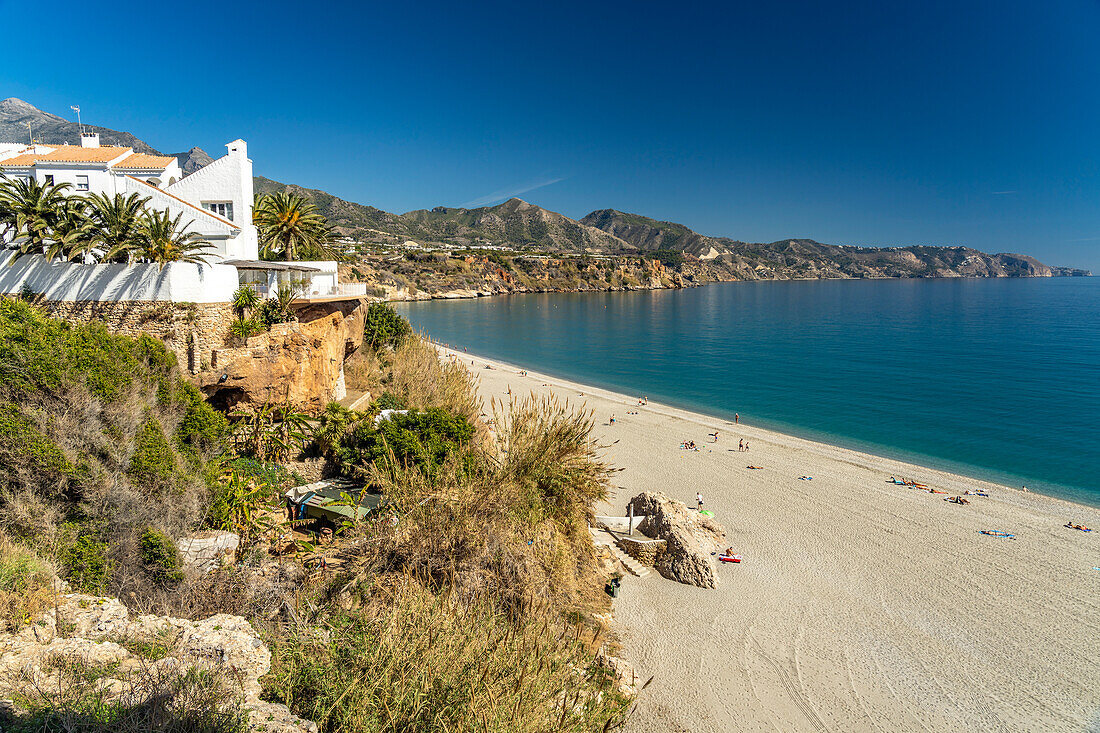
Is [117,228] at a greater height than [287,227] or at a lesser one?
lesser

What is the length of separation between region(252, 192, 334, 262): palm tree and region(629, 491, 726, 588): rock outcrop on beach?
1648 cm

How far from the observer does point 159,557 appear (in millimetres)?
7641

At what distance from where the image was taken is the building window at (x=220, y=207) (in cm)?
1750

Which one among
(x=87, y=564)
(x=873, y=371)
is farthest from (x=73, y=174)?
(x=873, y=371)

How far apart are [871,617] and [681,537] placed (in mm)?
4658

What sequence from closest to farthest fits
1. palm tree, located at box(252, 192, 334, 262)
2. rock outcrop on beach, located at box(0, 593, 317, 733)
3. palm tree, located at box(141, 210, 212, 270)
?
rock outcrop on beach, located at box(0, 593, 317, 733) → palm tree, located at box(141, 210, 212, 270) → palm tree, located at box(252, 192, 334, 262)

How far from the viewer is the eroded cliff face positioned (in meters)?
12.3

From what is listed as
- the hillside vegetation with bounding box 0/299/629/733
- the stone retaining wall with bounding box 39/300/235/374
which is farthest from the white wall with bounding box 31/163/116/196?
the hillside vegetation with bounding box 0/299/629/733

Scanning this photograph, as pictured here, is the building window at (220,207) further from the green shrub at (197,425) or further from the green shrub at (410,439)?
the green shrub at (410,439)

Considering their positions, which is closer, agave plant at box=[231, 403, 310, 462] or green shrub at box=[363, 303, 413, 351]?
agave plant at box=[231, 403, 310, 462]

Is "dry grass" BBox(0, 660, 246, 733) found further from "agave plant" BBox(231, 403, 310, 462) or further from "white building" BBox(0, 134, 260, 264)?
"white building" BBox(0, 134, 260, 264)

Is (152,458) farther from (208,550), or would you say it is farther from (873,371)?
(873,371)

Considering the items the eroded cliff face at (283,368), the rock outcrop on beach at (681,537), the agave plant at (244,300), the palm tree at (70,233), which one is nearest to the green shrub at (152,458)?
the eroded cliff face at (283,368)

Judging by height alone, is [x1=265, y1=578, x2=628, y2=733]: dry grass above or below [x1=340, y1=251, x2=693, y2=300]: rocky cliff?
below
